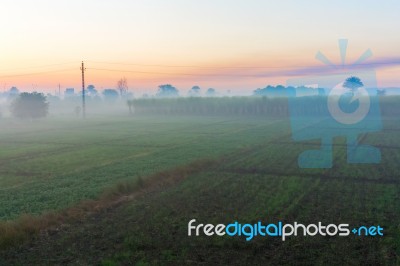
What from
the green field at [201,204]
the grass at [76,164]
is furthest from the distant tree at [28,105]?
the green field at [201,204]

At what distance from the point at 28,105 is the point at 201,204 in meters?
79.3

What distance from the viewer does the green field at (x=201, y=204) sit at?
1254 centimetres

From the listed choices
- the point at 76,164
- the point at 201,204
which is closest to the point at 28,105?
the point at 76,164

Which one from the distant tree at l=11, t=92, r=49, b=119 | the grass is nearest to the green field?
the grass

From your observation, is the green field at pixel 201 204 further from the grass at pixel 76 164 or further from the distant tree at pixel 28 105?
the distant tree at pixel 28 105

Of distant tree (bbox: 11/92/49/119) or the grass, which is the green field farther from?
distant tree (bbox: 11/92/49/119)

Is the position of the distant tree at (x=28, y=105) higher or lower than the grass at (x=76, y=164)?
higher

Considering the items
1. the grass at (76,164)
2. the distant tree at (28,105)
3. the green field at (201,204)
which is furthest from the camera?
the distant tree at (28,105)

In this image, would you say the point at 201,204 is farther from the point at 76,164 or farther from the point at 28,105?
the point at 28,105

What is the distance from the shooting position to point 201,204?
1847 cm

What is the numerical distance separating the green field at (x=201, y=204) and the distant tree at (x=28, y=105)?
2107 inches

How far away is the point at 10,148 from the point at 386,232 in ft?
132

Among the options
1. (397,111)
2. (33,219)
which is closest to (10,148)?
(33,219)

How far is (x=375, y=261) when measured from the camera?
11.7m
